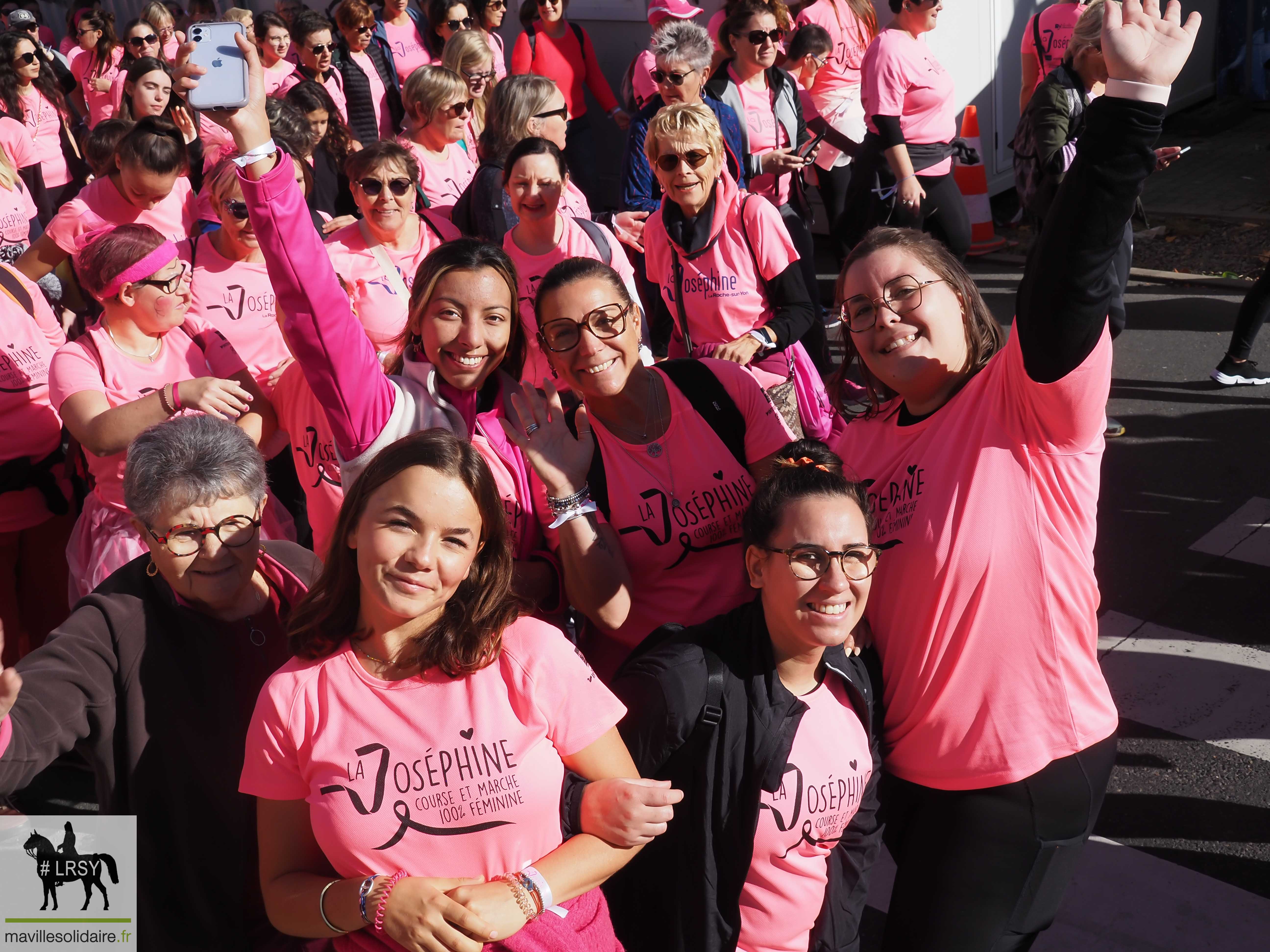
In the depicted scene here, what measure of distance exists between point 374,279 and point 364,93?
468cm

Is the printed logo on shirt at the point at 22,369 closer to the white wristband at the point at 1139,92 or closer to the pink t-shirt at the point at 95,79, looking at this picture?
the white wristband at the point at 1139,92

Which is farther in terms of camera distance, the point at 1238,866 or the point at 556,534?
the point at 1238,866

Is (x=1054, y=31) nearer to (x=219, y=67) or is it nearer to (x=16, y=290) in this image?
(x=219, y=67)

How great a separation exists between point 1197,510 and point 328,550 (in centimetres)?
442

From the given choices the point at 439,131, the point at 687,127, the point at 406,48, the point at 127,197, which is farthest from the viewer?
the point at 406,48

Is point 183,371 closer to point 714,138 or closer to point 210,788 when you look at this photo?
point 210,788

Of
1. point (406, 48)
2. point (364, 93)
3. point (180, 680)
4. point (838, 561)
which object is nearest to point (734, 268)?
point (838, 561)

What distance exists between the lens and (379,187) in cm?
449

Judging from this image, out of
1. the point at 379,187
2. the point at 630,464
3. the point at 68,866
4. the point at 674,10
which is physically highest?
the point at 674,10

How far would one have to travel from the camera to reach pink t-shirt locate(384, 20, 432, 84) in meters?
9.34

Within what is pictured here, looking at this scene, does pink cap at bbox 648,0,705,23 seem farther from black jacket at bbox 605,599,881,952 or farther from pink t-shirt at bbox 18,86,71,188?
black jacket at bbox 605,599,881,952

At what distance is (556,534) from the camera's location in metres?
2.70

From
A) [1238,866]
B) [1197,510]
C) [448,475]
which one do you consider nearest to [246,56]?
[448,475]

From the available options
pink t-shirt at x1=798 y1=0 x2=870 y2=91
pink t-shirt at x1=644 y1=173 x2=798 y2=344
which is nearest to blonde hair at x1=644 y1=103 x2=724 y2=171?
pink t-shirt at x1=644 y1=173 x2=798 y2=344
